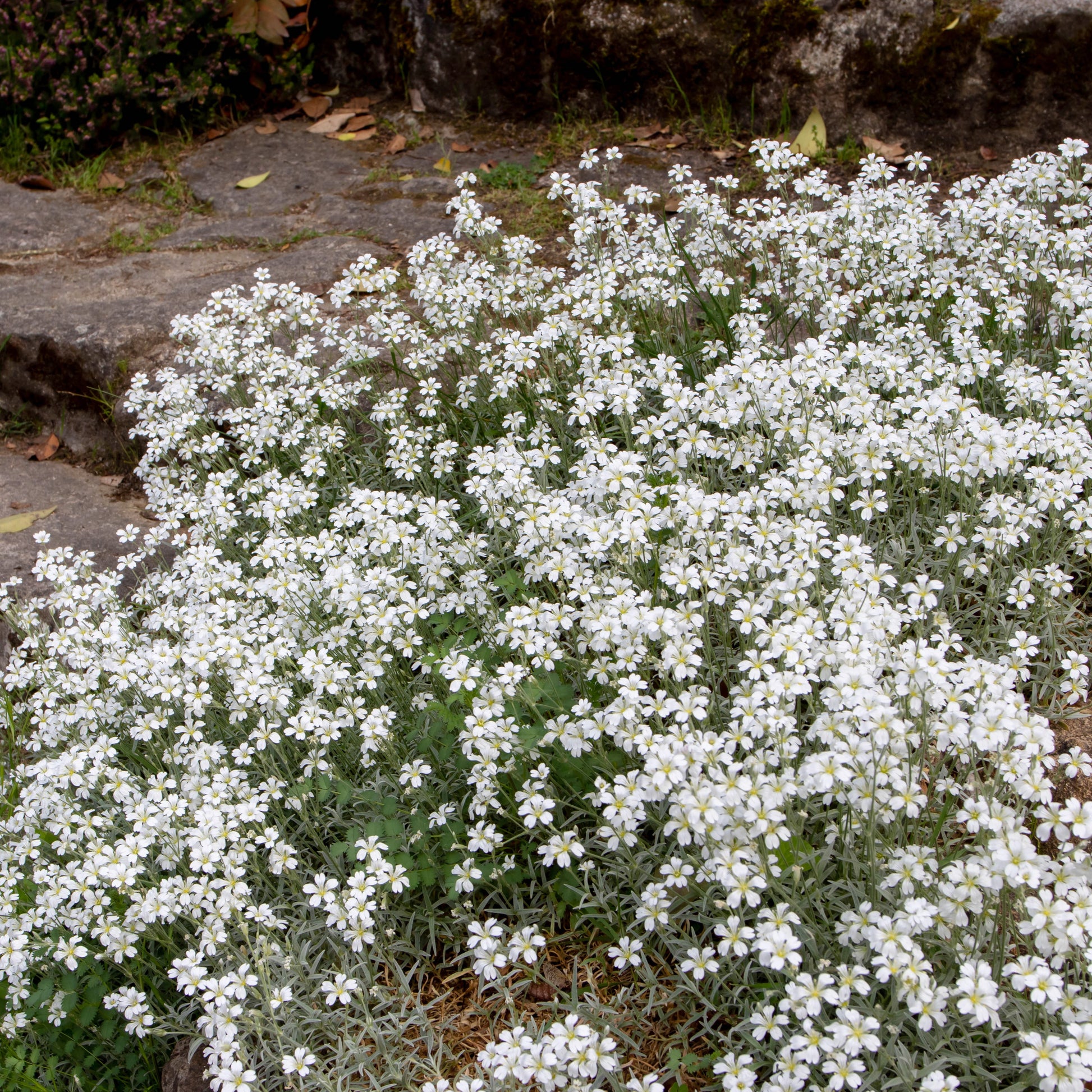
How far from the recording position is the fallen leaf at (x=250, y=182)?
7.18m

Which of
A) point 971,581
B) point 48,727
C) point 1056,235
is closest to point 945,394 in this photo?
point 971,581

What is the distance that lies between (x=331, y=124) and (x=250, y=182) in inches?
34.2

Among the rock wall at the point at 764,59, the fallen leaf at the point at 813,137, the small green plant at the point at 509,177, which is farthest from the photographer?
the small green plant at the point at 509,177

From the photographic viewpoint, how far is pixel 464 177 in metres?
4.77

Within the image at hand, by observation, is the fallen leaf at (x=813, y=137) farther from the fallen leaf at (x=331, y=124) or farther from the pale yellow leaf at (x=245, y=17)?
the pale yellow leaf at (x=245, y=17)

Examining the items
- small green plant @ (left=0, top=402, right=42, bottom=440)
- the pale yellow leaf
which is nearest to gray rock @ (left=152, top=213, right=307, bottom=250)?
small green plant @ (left=0, top=402, right=42, bottom=440)

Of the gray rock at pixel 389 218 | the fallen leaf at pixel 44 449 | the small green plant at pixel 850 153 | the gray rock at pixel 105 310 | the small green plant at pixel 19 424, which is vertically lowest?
the fallen leaf at pixel 44 449

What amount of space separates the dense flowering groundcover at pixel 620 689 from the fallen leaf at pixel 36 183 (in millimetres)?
3409

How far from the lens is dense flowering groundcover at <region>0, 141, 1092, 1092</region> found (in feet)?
8.61

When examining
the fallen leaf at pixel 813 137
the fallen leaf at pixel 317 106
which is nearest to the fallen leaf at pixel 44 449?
the fallen leaf at pixel 317 106

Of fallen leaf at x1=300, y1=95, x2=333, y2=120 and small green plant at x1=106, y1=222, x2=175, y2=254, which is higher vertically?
fallen leaf at x1=300, y1=95, x2=333, y2=120

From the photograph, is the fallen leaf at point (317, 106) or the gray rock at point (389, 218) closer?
the gray rock at point (389, 218)

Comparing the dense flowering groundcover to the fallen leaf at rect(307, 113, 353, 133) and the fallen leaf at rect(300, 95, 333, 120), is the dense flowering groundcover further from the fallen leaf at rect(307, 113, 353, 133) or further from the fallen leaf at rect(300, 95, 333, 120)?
the fallen leaf at rect(300, 95, 333, 120)

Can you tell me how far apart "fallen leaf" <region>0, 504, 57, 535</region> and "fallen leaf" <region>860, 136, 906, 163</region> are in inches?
192
